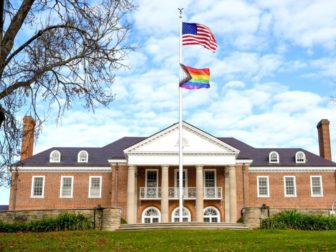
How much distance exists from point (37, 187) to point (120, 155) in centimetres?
743

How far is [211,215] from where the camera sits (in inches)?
1417

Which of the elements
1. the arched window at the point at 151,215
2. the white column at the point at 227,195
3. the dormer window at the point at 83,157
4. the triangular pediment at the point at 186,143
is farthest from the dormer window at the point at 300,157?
the dormer window at the point at 83,157

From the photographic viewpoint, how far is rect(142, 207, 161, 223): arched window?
35656mm

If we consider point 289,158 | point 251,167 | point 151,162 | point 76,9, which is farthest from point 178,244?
point 289,158

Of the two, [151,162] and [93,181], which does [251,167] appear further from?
[93,181]

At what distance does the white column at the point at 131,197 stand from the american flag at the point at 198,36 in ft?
39.7

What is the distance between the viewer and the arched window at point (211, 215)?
35.8 m

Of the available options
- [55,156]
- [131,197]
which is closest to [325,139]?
[131,197]

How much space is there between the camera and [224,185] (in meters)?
36.6

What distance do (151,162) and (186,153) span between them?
2.73 meters

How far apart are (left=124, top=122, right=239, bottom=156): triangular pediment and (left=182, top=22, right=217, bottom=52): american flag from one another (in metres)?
10.3

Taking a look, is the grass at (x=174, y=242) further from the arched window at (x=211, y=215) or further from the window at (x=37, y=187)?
the window at (x=37, y=187)

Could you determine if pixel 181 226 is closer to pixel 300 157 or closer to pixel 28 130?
pixel 28 130

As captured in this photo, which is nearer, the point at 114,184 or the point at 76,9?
the point at 76,9
